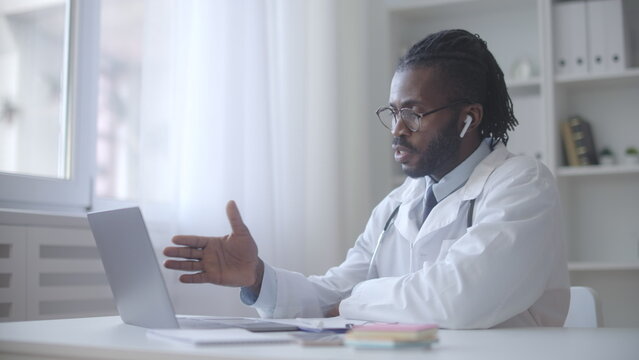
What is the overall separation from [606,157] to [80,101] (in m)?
1.91

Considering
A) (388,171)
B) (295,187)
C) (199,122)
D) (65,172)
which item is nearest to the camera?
(65,172)

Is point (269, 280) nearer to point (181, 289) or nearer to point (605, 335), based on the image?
point (605, 335)

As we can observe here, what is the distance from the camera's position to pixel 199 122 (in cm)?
243

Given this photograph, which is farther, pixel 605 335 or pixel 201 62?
pixel 201 62

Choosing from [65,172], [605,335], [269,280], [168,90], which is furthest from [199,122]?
[605,335]

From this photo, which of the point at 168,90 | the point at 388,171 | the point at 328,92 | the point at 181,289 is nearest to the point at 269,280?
the point at 181,289

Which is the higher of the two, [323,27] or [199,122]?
[323,27]

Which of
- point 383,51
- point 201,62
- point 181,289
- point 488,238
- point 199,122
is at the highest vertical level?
point 383,51

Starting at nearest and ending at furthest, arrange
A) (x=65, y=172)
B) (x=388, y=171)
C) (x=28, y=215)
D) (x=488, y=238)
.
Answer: (x=488, y=238)
(x=28, y=215)
(x=65, y=172)
(x=388, y=171)

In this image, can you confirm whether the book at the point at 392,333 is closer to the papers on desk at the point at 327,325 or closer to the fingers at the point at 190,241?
the papers on desk at the point at 327,325

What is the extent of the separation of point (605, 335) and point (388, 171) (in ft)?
6.84

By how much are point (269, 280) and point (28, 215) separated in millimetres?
702

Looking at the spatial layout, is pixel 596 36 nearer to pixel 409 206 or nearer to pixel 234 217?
pixel 409 206

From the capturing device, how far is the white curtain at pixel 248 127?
241 cm
